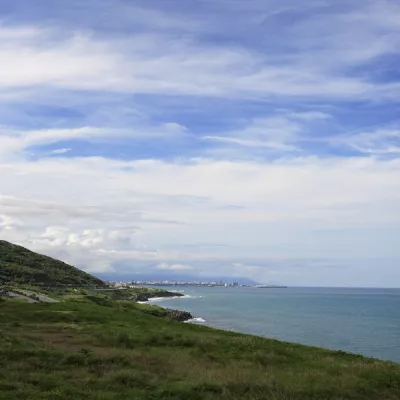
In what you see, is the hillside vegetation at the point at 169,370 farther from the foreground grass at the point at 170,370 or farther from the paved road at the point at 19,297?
the paved road at the point at 19,297

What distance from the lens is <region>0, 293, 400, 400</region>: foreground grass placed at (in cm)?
2112

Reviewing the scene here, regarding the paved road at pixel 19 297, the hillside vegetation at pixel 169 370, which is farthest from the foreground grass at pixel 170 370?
the paved road at pixel 19 297

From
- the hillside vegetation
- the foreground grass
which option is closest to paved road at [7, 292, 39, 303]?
the hillside vegetation

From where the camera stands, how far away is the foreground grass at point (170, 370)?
69.3 ft

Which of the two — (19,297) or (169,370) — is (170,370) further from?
(19,297)

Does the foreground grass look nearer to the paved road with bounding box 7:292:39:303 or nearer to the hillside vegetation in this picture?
the hillside vegetation

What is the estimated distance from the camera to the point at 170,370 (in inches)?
1065

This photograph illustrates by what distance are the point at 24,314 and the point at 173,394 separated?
3674 cm

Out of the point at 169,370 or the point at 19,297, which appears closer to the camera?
the point at 169,370

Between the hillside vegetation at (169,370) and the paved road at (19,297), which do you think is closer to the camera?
the hillside vegetation at (169,370)

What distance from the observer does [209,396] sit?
20.6m

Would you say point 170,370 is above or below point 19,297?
above

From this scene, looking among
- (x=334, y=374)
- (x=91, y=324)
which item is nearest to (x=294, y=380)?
(x=334, y=374)

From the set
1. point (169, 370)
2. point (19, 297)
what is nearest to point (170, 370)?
point (169, 370)
